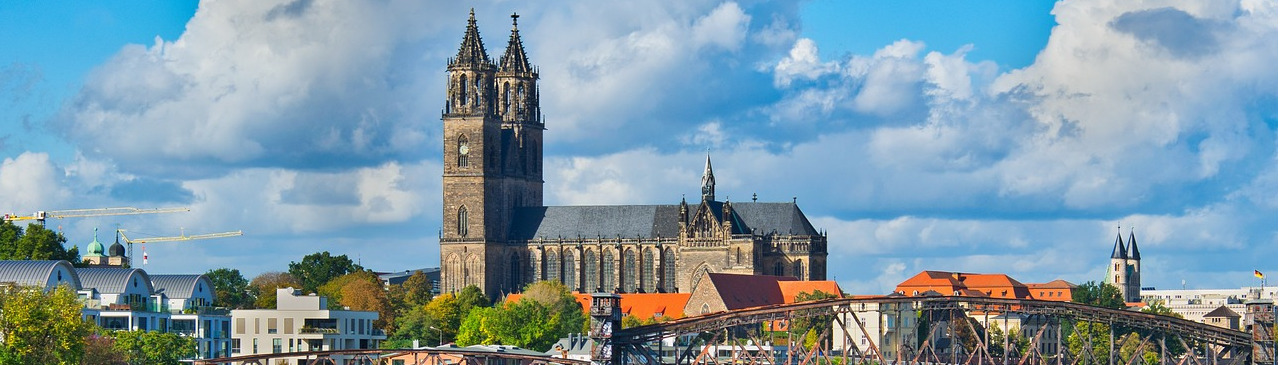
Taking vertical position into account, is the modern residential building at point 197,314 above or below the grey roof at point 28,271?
below

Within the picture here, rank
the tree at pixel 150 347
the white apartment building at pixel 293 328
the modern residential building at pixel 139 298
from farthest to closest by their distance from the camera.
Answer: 1. the white apartment building at pixel 293 328
2. the modern residential building at pixel 139 298
3. the tree at pixel 150 347

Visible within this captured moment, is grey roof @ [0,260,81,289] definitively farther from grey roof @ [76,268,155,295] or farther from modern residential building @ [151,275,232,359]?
modern residential building @ [151,275,232,359]

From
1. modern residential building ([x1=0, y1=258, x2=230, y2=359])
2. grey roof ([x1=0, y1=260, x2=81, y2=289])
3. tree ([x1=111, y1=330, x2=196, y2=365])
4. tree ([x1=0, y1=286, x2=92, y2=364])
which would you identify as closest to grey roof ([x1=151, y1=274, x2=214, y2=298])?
modern residential building ([x1=0, y1=258, x2=230, y2=359])

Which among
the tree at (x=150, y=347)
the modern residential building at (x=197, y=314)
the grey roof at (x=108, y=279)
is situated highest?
the grey roof at (x=108, y=279)

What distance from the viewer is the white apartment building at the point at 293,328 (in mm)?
157500

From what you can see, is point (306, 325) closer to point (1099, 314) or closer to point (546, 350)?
point (546, 350)

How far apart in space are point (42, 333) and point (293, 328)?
38.8 meters

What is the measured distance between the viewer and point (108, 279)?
157375mm

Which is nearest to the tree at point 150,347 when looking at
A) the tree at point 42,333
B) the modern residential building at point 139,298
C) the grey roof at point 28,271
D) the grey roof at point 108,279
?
the modern residential building at point 139,298

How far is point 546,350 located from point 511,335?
5482mm

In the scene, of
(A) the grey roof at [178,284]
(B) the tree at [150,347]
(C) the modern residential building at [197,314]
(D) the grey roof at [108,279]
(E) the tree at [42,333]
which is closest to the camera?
(E) the tree at [42,333]

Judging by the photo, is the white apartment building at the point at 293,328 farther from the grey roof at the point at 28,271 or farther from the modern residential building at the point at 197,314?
the grey roof at the point at 28,271

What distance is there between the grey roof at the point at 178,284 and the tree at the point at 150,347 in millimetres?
23431

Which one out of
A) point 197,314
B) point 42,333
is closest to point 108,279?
point 197,314
